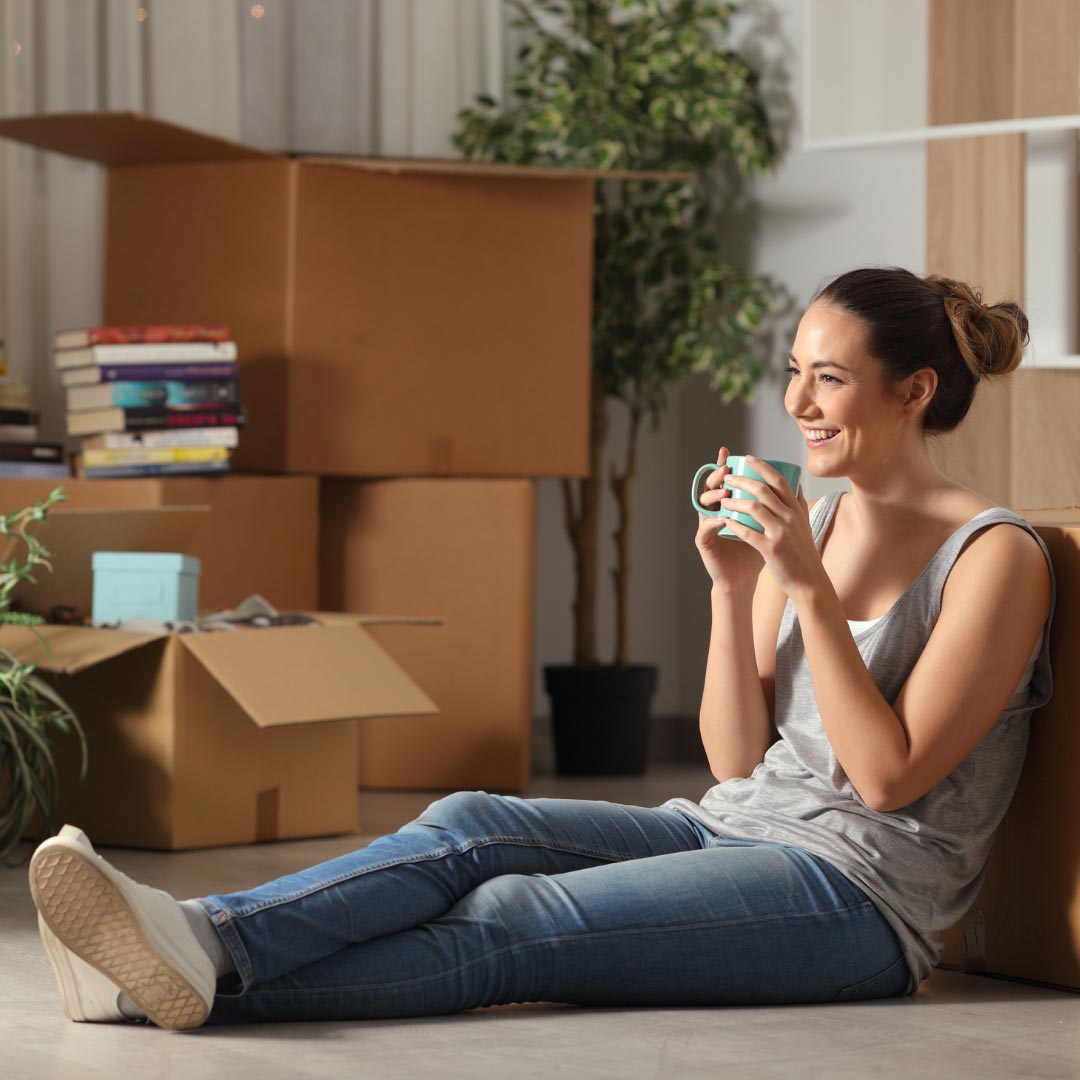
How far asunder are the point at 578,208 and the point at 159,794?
1531 millimetres

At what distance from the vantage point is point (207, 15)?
3.71 metres

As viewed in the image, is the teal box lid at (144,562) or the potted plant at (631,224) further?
A: the potted plant at (631,224)

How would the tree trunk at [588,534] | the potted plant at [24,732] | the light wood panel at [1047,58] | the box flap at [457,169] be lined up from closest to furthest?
the potted plant at [24,732] < the light wood panel at [1047,58] < the box flap at [457,169] < the tree trunk at [588,534]

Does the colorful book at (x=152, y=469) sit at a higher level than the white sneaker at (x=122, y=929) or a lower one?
higher

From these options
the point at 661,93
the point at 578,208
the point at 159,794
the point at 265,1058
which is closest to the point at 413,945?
the point at 265,1058

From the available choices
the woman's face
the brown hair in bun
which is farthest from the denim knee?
the brown hair in bun

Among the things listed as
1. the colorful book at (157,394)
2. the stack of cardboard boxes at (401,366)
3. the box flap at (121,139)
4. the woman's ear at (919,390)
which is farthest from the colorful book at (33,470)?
the woman's ear at (919,390)

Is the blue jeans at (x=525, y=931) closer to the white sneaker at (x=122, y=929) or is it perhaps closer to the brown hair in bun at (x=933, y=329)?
the white sneaker at (x=122, y=929)

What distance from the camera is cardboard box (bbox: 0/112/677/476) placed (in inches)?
132

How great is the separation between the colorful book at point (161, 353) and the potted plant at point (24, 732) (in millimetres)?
584

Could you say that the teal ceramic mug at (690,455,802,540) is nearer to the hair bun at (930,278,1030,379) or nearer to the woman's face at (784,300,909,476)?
the woman's face at (784,300,909,476)

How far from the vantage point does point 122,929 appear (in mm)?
1403

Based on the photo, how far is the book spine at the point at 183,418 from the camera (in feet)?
10.4

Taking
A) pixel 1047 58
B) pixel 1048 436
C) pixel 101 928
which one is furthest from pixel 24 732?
pixel 1047 58
